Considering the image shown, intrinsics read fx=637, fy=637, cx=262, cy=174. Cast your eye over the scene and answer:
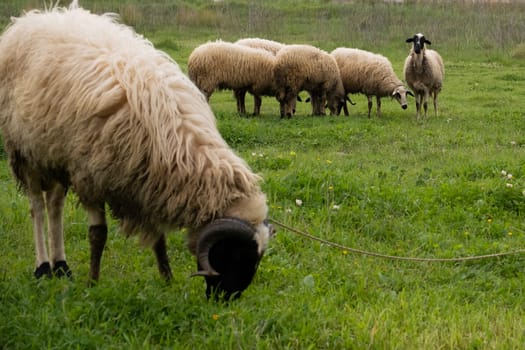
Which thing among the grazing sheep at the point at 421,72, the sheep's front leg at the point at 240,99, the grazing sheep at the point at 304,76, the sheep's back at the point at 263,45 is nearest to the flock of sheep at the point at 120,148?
the grazing sheep at the point at 304,76

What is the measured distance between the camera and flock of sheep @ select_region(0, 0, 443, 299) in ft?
12.6

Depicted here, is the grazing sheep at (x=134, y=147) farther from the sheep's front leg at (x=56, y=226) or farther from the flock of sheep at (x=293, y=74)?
the flock of sheep at (x=293, y=74)

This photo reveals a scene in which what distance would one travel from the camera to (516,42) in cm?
2589

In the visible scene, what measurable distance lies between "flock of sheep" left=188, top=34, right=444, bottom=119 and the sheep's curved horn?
36.3 feet

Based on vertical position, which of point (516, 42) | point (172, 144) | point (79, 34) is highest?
point (79, 34)

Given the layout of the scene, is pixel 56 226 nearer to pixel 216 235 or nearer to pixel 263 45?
pixel 216 235

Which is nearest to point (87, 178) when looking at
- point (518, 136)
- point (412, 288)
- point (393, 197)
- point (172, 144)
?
point (172, 144)

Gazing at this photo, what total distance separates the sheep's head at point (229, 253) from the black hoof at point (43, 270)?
1.46 meters

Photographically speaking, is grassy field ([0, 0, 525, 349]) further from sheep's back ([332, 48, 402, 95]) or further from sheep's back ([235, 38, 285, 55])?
→ sheep's back ([235, 38, 285, 55])

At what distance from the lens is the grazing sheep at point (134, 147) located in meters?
3.84

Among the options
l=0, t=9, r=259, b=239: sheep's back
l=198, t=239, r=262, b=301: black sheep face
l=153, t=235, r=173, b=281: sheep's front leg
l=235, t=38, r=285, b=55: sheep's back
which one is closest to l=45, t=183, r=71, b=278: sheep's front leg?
l=0, t=9, r=259, b=239: sheep's back

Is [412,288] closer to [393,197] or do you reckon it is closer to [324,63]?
[393,197]

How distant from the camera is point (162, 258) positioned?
4512 millimetres

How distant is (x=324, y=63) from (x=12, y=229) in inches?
430
